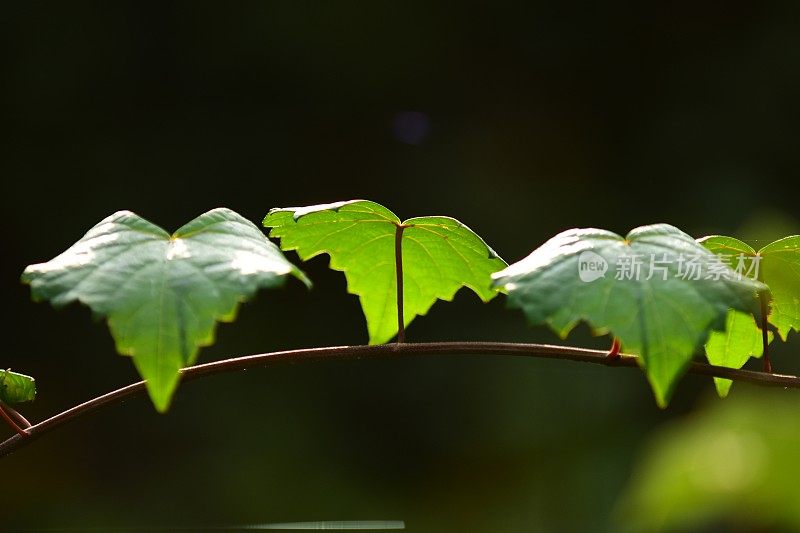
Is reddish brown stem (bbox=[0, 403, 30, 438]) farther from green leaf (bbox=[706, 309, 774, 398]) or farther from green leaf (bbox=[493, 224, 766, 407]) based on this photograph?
green leaf (bbox=[706, 309, 774, 398])

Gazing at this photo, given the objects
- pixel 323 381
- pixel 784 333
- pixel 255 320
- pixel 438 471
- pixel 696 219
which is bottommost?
pixel 438 471

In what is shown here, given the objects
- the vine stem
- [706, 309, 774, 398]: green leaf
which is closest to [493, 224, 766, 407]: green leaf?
the vine stem

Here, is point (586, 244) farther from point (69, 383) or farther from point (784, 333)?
point (69, 383)

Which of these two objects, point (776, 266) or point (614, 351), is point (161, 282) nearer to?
point (614, 351)

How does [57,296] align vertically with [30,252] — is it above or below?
above

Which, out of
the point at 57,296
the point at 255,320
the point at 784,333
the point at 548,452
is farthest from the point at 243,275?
the point at 255,320

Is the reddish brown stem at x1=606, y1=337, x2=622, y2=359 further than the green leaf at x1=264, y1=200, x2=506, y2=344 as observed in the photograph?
No

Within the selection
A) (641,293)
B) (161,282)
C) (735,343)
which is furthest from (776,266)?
(161,282)
